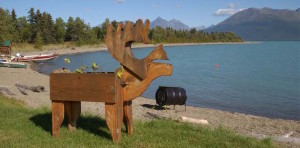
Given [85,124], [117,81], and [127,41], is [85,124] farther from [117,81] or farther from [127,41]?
[127,41]

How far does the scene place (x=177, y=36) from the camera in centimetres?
18162

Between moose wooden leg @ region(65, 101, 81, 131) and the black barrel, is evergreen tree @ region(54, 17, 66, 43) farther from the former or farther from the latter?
moose wooden leg @ region(65, 101, 81, 131)

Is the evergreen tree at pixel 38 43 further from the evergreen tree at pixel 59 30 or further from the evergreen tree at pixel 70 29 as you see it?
the evergreen tree at pixel 70 29

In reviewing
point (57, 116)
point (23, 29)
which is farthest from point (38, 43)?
point (57, 116)

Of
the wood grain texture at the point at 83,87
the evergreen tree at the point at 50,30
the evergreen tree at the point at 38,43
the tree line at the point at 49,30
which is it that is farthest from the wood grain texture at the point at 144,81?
the evergreen tree at the point at 50,30

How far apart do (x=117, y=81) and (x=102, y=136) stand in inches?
50.2

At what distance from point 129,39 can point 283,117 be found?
48.5 feet

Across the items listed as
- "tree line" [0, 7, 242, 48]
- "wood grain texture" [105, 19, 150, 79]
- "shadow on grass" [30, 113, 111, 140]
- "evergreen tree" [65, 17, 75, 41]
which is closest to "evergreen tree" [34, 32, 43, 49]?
"tree line" [0, 7, 242, 48]

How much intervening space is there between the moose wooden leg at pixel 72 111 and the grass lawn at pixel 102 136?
0.53ft

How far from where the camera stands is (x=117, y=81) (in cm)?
618

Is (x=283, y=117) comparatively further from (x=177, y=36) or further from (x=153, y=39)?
(x=177, y=36)

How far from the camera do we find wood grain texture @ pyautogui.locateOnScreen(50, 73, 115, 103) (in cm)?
619

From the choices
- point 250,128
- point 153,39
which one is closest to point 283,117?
point 250,128

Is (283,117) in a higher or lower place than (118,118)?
lower
